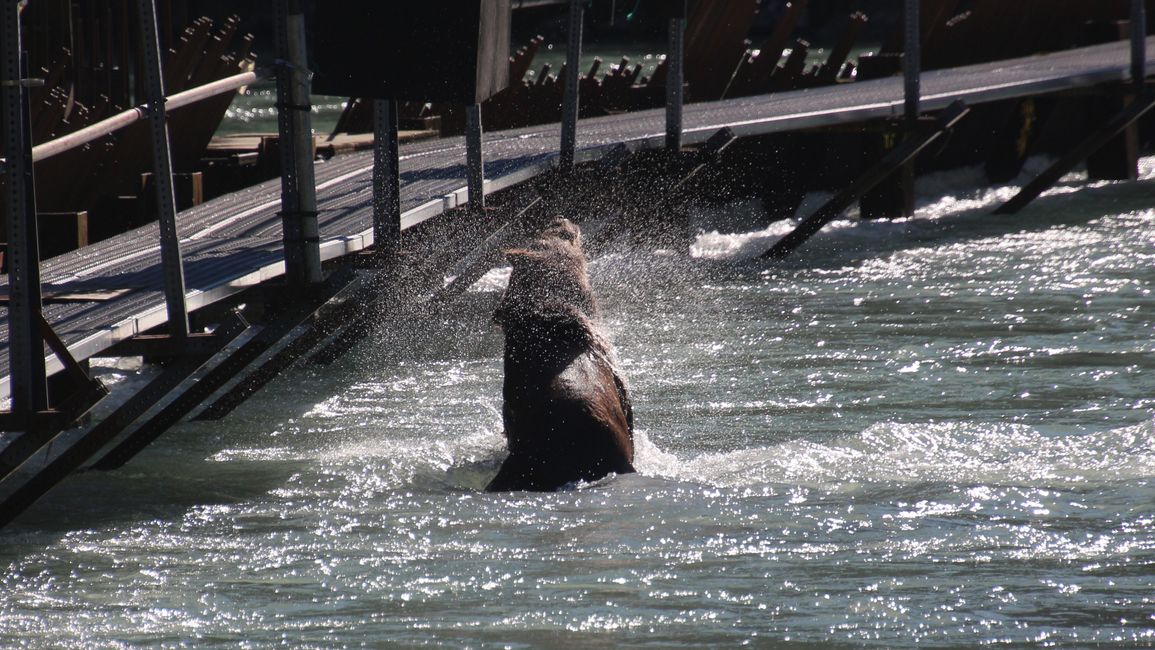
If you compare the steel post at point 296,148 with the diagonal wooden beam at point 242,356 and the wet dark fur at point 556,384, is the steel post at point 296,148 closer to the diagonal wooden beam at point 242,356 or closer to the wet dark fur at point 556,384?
the diagonal wooden beam at point 242,356

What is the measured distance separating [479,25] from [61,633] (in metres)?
3.41

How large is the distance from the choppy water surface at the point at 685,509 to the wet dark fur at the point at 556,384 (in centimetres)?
15

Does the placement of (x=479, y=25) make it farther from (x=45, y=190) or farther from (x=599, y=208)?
(x=599, y=208)

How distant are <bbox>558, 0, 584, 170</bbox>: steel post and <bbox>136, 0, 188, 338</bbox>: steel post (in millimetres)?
4848

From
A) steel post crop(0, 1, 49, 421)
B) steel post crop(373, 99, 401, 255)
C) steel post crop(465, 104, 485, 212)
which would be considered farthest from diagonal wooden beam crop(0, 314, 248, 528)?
steel post crop(465, 104, 485, 212)

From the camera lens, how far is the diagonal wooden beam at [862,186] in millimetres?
14914

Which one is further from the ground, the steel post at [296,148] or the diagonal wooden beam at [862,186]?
the steel post at [296,148]

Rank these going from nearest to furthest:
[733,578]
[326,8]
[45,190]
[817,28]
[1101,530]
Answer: [733,578], [1101,530], [326,8], [45,190], [817,28]

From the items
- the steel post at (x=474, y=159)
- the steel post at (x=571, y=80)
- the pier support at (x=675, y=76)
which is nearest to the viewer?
the steel post at (x=474, y=159)

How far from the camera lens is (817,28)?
60375mm

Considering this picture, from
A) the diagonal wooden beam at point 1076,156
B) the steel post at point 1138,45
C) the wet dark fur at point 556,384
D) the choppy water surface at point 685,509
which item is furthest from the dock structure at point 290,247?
the steel post at point 1138,45

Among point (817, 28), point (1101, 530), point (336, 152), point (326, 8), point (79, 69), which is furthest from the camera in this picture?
point (817, 28)

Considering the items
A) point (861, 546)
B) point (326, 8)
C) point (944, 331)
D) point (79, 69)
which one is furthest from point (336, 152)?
point (861, 546)

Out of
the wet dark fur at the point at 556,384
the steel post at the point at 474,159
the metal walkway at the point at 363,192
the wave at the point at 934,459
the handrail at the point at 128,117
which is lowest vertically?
the wave at the point at 934,459
